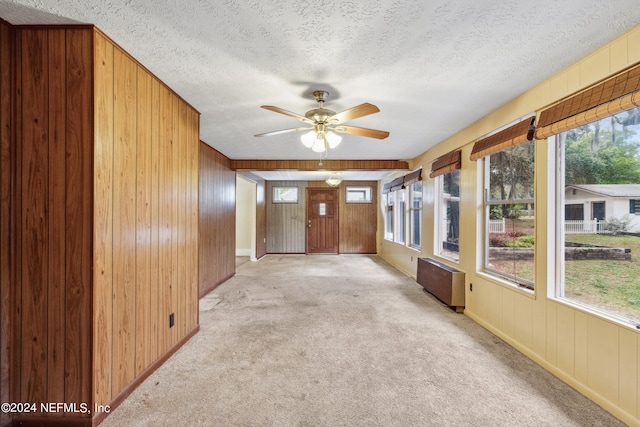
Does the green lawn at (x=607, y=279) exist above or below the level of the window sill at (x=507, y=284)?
above

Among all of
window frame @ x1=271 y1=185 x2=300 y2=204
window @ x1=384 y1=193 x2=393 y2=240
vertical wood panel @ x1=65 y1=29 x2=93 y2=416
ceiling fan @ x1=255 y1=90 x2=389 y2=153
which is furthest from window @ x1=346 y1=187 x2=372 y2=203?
vertical wood panel @ x1=65 y1=29 x2=93 y2=416

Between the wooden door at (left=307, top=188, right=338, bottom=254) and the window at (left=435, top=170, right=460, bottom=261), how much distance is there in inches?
177

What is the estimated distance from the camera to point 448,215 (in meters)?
4.13

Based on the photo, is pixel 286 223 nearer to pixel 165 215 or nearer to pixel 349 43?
pixel 165 215

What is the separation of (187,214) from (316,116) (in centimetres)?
158

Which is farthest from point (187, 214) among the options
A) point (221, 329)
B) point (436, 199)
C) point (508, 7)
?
point (436, 199)

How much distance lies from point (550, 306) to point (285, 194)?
7.23 metres

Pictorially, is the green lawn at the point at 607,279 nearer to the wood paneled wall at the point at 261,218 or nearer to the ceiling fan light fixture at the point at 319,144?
the ceiling fan light fixture at the point at 319,144

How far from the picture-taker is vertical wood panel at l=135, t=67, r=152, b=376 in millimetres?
1971

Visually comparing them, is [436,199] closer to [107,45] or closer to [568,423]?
[568,423]

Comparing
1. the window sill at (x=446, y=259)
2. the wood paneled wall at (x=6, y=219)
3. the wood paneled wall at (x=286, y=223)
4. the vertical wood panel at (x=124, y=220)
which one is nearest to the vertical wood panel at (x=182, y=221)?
the vertical wood panel at (x=124, y=220)

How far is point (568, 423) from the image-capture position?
1.61 m

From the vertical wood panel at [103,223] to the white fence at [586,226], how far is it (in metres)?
3.30

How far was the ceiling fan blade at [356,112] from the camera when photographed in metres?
1.96
